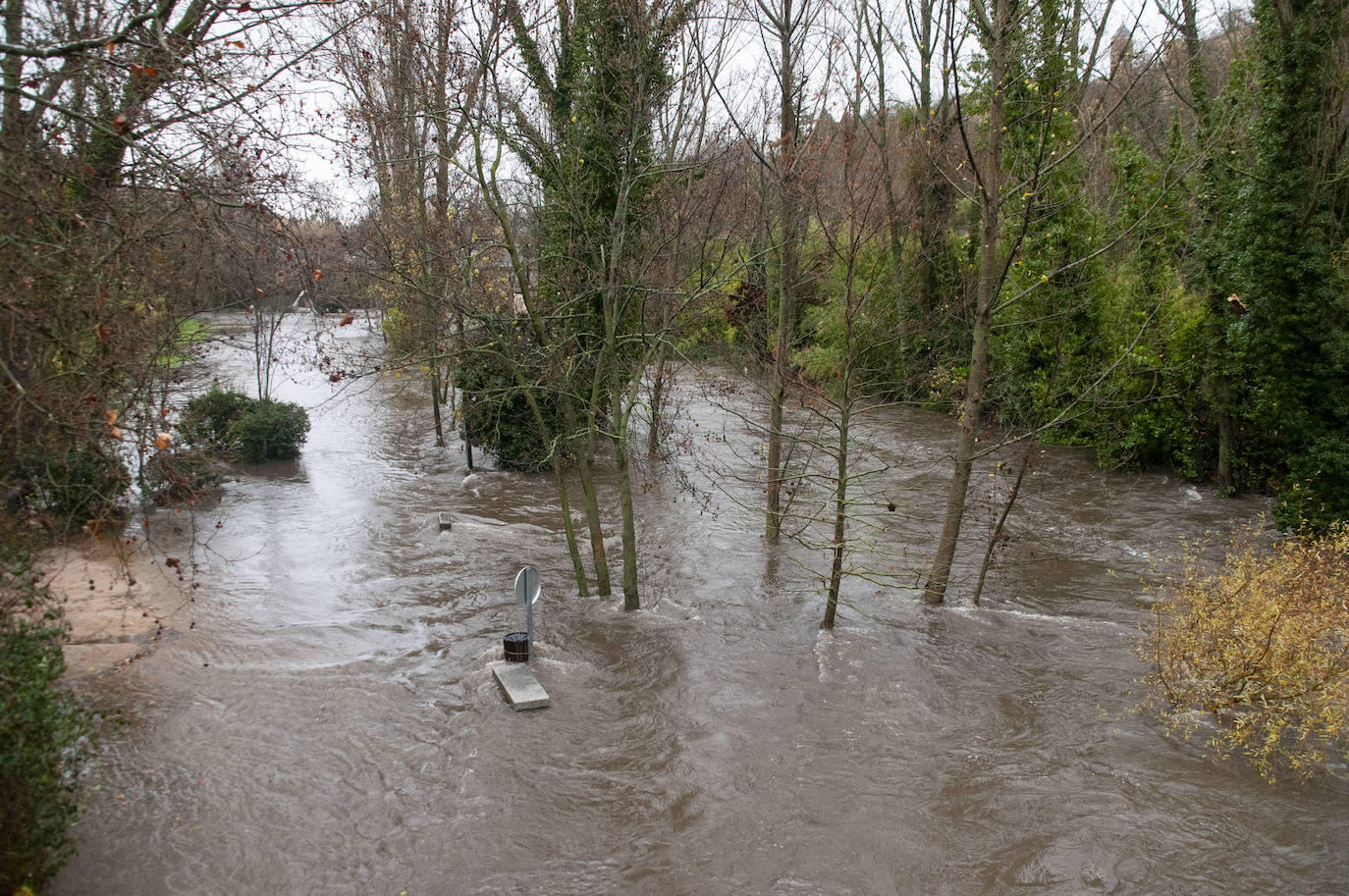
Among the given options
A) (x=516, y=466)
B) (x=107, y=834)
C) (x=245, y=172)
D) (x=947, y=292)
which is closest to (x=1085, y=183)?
(x=947, y=292)

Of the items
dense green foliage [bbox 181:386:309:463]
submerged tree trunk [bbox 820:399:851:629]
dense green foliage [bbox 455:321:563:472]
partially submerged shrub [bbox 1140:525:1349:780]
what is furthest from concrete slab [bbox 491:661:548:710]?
dense green foliage [bbox 181:386:309:463]

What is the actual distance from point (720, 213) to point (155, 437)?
11492mm

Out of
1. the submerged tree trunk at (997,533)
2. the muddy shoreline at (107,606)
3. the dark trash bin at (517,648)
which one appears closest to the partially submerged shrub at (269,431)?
the muddy shoreline at (107,606)

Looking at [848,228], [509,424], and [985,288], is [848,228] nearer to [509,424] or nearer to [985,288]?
[985,288]

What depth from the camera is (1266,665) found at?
775cm

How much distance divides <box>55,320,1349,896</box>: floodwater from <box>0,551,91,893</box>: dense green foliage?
0.86 metres

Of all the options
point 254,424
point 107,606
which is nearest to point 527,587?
point 107,606

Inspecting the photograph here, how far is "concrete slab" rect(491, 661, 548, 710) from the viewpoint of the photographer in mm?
9023

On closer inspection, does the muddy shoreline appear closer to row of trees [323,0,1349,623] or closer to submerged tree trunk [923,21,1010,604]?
row of trees [323,0,1349,623]

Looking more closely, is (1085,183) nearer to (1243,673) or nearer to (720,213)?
(720,213)

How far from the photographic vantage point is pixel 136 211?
7.20 meters

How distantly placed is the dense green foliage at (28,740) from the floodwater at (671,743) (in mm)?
859

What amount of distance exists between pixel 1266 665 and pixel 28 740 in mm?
9587

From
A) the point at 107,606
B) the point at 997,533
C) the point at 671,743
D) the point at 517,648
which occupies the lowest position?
the point at 671,743
